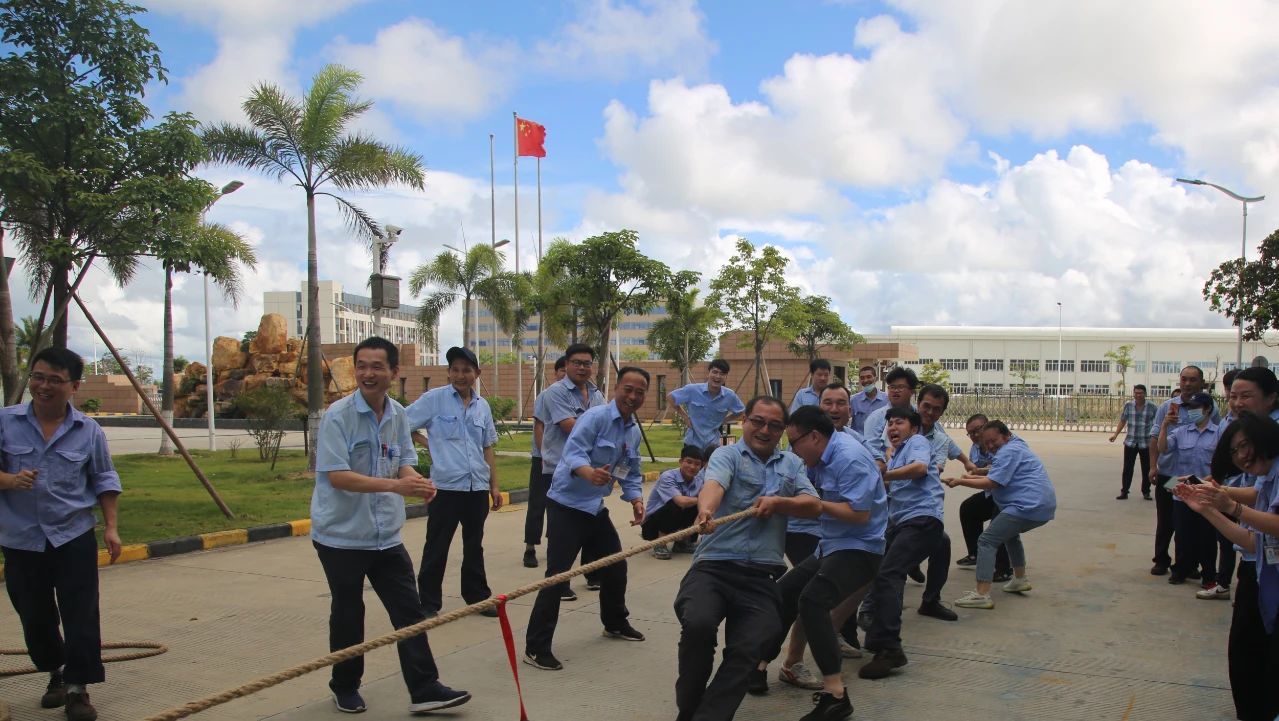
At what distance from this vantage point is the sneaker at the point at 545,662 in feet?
17.9

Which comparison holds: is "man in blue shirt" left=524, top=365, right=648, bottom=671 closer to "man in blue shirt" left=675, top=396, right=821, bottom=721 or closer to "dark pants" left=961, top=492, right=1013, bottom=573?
"man in blue shirt" left=675, top=396, right=821, bottom=721

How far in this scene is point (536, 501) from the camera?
8383 millimetres

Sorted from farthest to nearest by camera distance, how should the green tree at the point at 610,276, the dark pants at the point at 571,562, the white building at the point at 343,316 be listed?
the white building at the point at 343,316, the green tree at the point at 610,276, the dark pants at the point at 571,562

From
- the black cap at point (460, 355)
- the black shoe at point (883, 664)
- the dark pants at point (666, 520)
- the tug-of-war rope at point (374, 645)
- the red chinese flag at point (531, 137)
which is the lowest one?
the black shoe at point (883, 664)

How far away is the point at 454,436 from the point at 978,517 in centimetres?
461

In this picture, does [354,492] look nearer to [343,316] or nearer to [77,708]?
[77,708]

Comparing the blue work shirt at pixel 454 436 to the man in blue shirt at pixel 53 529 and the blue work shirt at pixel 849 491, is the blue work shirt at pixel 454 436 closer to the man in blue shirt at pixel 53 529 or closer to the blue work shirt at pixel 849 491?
the man in blue shirt at pixel 53 529

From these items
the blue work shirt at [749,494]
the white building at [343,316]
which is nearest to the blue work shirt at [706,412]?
the blue work shirt at [749,494]

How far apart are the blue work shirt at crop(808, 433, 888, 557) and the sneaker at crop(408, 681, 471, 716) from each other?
1.98 meters

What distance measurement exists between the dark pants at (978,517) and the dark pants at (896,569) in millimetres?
2058

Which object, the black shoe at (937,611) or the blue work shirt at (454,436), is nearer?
the blue work shirt at (454,436)

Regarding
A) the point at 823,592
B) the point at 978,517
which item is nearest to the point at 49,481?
the point at 823,592

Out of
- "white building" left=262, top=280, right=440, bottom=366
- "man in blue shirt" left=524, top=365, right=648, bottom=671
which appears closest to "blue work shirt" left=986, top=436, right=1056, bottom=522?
"man in blue shirt" left=524, top=365, right=648, bottom=671

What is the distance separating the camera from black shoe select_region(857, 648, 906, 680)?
5375 millimetres
